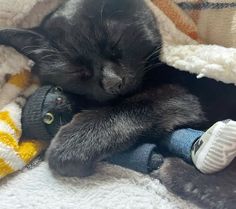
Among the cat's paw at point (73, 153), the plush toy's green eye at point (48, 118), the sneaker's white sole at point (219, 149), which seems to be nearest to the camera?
the sneaker's white sole at point (219, 149)

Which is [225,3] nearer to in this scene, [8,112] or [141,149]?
[141,149]

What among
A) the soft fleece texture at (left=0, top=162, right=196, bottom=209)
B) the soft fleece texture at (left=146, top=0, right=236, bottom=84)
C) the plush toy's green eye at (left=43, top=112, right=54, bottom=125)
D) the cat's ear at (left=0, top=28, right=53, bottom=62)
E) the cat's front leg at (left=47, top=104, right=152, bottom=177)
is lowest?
the soft fleece texture at (left=0, top=162, right=196, bottom=209)

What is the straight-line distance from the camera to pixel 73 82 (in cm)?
113

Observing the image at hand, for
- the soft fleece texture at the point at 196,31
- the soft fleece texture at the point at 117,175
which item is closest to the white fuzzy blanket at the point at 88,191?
the soft fleece texture at the point at 117,175

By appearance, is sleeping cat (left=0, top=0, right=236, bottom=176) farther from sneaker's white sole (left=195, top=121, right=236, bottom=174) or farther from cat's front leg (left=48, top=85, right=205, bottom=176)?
sneaker's white sole (left=195, top=121, right=236, bottom=174)

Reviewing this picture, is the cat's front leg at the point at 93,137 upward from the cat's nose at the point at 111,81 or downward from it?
downward

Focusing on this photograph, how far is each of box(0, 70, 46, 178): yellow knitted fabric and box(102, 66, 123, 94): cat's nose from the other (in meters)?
0.21

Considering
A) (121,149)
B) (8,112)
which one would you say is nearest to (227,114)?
(121,149)

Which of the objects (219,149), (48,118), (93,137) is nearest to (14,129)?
(48,118)

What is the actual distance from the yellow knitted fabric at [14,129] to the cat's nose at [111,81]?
0.21 metres

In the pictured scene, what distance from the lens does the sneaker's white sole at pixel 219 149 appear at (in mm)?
812

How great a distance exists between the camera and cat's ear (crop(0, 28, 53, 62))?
111cm

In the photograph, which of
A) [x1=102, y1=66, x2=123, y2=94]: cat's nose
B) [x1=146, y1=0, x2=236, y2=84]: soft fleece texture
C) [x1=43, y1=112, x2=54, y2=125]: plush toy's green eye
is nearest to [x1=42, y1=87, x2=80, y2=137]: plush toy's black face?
[x1=43, y1=112, x2=54, y2=125]: plush toy's green eye

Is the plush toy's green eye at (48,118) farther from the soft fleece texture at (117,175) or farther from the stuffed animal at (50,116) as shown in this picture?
the soft fleece texture at (117,175)
